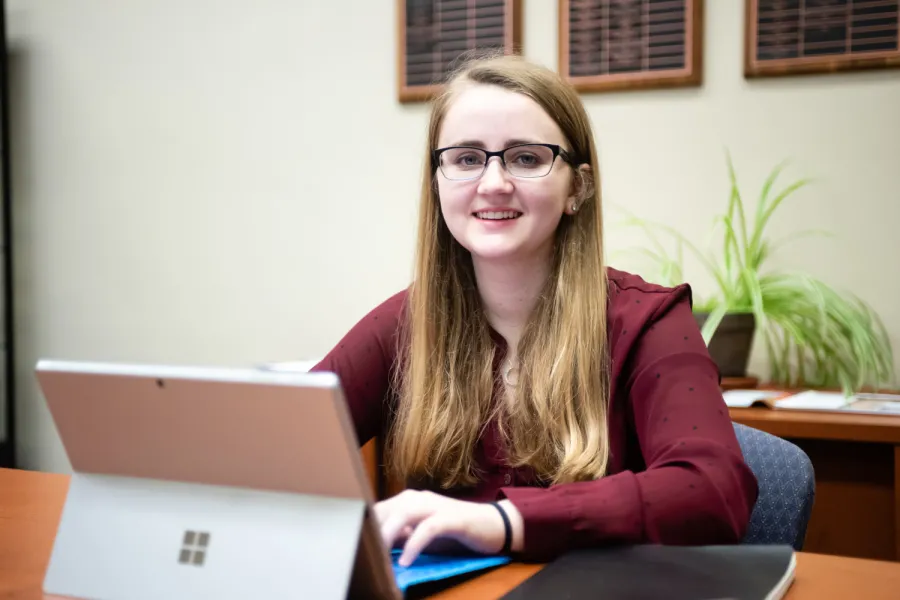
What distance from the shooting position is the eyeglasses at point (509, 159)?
132 cm

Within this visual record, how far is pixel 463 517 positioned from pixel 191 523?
258mm

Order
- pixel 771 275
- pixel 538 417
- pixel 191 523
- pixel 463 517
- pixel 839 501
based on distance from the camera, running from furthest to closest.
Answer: pixel 771 275 → pixel 839 501 → pixel 538 417 → pixel 463 517 → pixel 191 523

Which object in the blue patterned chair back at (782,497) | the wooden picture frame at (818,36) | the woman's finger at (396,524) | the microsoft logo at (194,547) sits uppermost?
the wooden picture frame at (818,36)

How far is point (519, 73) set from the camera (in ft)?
4.43

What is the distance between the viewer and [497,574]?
0.85 metres

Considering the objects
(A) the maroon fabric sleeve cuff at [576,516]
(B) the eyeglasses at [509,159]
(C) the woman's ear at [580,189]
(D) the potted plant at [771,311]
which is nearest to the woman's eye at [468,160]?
(B) the eyeglasses at [509,159]

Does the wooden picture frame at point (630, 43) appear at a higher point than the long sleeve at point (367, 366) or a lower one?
higher

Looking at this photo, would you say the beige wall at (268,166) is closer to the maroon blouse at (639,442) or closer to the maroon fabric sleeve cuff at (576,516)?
the maroon blouse at (639,442)

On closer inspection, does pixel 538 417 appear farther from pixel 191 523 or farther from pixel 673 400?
pixel 191 523

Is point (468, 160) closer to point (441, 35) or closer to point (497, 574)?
point (497, 574)

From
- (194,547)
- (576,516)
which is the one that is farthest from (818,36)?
(194,547)

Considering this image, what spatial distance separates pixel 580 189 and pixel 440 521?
0.69m

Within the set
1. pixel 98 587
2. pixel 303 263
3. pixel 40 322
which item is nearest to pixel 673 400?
pixel 98 587

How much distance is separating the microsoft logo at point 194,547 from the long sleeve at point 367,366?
0.69m
